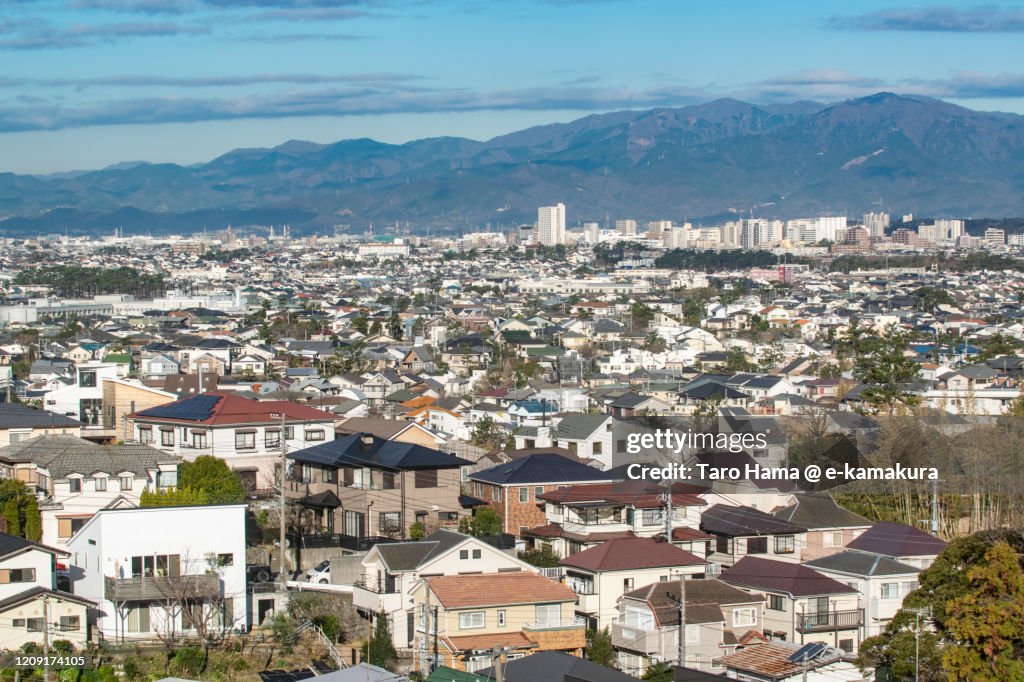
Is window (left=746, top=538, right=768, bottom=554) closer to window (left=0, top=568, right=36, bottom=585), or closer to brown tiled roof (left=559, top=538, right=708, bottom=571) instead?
brown tiled roof (left=559, top=538, right=708, bottom=571)

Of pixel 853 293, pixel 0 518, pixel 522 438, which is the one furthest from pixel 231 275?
pixel 0 518

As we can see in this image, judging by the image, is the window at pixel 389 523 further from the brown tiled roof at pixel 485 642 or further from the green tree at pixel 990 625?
the green tree at pixel 990 625

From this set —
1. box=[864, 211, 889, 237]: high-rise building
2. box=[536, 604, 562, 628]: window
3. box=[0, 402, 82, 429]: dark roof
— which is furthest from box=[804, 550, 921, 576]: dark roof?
box=[864, 211, 889, 237]: high-rise building

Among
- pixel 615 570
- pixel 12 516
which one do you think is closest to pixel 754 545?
pixel 615 570

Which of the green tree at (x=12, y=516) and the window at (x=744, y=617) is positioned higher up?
the green tree at (x=12, y=516)

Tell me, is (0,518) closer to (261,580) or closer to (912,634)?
(261,580)

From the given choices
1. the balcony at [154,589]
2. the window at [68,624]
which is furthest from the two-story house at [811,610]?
the window at [68,624]

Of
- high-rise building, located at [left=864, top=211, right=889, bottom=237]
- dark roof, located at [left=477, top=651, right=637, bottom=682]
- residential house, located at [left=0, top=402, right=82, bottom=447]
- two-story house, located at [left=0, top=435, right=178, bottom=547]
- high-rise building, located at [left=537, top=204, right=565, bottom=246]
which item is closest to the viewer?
dark roof, located at [left=477, top=651, right=637, bottom=682]
